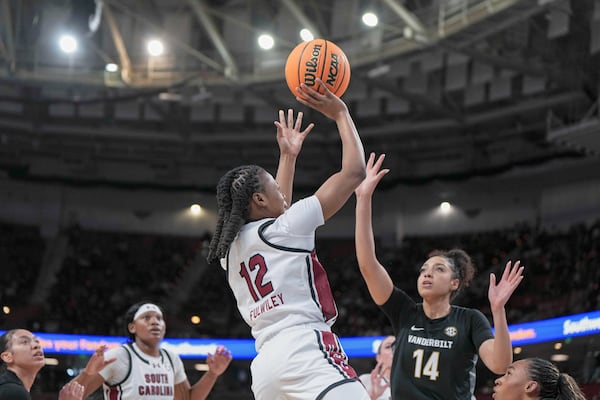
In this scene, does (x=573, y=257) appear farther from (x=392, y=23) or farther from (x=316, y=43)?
(x=316, y=43)

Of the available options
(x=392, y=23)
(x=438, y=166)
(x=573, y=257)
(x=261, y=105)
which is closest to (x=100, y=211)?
(x=261, y=105)

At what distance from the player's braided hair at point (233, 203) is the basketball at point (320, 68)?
2.77 ft

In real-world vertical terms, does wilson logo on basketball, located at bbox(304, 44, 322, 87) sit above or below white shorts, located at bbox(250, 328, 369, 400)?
above

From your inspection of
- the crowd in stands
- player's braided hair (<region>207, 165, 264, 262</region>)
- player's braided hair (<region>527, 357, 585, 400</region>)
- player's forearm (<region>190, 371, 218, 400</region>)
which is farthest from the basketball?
the crowd in stands

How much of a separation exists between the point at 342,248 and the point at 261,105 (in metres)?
6.43

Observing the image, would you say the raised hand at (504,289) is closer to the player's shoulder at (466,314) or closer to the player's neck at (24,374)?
the player's shoulder at (466,314)

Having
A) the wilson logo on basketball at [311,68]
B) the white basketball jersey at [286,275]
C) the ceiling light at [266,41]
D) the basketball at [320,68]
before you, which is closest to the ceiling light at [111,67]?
the ceiling light at [266,41]

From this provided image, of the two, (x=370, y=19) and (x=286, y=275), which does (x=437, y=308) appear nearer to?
(x=286, y=275)

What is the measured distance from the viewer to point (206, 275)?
95.3 feet

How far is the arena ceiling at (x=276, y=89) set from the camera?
2017 centimetres

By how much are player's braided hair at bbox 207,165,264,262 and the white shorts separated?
0.54 meters

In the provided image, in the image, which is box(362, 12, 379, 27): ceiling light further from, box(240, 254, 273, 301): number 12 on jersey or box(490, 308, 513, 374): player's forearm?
box(240, 254, 273, 301): number 12 on jersey

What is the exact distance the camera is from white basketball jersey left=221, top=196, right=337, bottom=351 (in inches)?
163

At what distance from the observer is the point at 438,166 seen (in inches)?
1156
